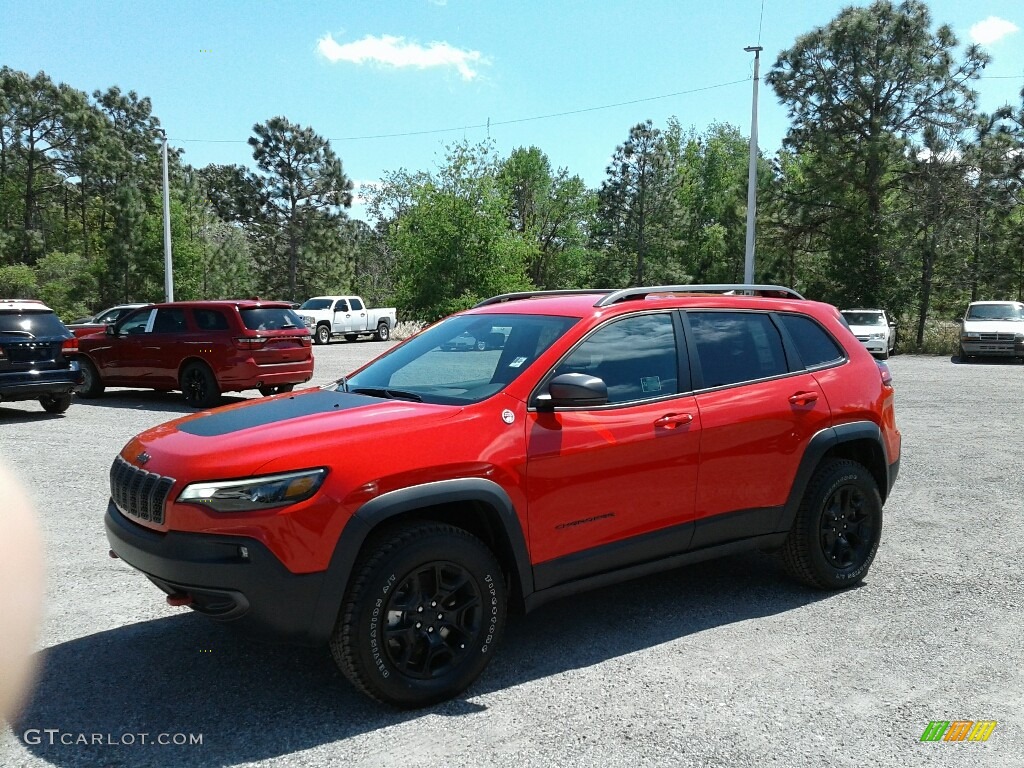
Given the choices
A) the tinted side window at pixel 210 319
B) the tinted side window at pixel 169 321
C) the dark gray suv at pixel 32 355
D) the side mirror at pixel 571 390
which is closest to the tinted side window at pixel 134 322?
the tinted side window at pixel 169 321

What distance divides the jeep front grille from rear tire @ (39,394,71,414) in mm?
10317

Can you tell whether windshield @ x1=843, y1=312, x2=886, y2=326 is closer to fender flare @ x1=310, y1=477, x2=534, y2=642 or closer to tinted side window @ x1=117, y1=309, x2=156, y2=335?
tinted side window @ x1=117, y1=309, x2=156, y2=335

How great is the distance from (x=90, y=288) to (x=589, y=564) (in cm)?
5019

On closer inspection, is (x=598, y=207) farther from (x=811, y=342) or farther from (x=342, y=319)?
(x=811, y=342)

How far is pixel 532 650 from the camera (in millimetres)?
4211

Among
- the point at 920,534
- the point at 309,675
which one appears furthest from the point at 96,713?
the point at 920,534

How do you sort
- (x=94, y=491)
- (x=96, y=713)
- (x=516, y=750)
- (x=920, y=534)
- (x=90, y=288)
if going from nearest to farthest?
(x=516, y=750)
(x=96, y=713)
(x=920, y=534)
(x=94, y=491)
(x=90, y=288)

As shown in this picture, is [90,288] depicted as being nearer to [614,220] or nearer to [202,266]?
[202,266]

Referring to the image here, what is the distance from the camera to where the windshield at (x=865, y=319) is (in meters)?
27.2

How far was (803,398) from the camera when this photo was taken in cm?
484

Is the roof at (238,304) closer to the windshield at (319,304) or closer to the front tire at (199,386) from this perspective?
the front tire at (199,386)

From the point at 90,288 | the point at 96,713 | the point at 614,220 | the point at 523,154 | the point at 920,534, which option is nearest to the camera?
the point at 96,713

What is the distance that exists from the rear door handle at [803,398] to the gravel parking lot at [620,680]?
3.80ft

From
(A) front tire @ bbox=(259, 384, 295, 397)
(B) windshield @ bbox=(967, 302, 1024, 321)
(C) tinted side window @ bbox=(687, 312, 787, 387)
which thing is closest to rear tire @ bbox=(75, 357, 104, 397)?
(A) front tire @ bbox=(259, 384, 295, 397)
